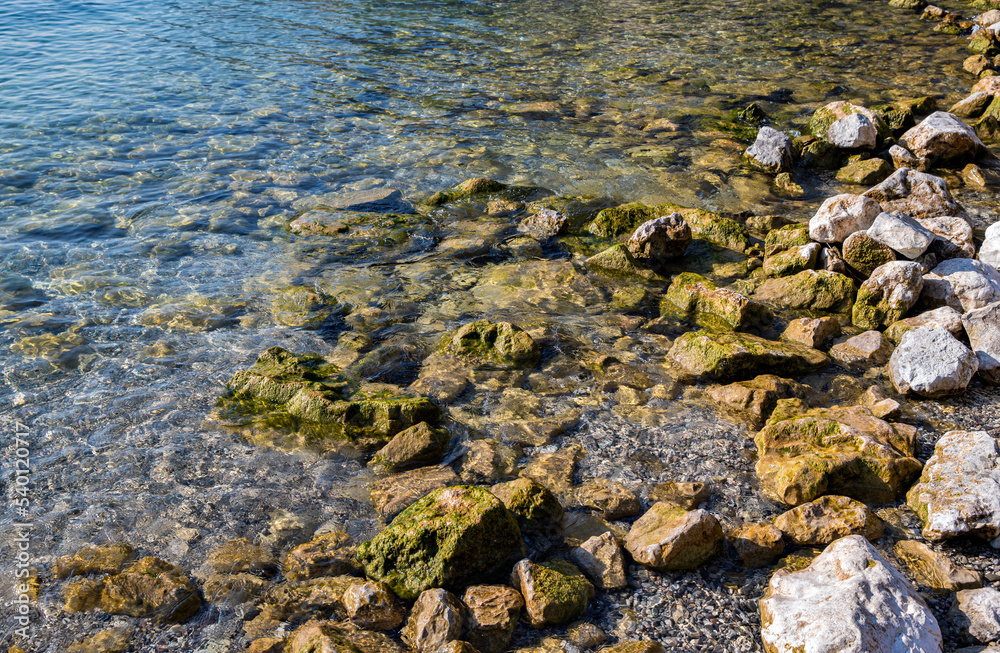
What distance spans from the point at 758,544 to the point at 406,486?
8.39 feet

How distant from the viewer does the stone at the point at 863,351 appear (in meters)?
6.13

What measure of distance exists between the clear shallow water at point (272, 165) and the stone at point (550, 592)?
121 centimetres

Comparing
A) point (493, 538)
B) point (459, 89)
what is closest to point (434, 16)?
point (459, 89)

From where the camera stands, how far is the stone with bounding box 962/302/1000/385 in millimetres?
5691

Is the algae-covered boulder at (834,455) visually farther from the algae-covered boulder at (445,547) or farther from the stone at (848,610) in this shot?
the algae-covered boulder at (445,547)

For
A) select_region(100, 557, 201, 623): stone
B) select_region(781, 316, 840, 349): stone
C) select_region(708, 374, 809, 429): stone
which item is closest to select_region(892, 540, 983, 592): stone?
select_region(708, 374, 809, 429): stone

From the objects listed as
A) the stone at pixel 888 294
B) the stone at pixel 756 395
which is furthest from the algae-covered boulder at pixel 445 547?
the stone at pixel 888 294

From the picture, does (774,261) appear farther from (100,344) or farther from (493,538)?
(100,344)

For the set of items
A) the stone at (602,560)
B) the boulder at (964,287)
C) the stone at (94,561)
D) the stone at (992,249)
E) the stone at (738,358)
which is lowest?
the stone at (94,561)

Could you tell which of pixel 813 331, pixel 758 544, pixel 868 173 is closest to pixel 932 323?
pixel 813 331

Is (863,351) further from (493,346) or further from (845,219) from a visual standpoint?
(493,346)

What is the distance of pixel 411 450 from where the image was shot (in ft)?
16.9

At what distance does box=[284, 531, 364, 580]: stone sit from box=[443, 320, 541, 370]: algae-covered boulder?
2.35m

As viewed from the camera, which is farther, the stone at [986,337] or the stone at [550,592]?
the stone at [986,337]
